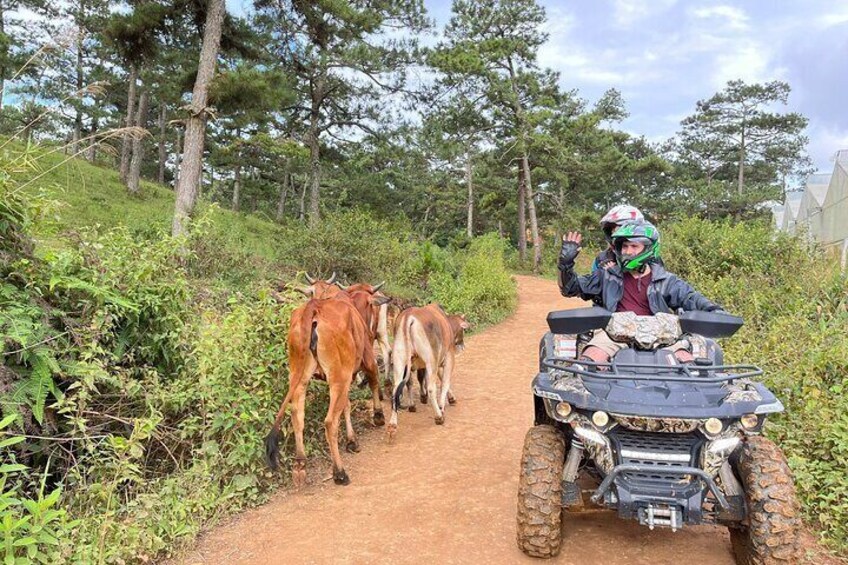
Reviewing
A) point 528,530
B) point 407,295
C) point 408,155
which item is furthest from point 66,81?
point 528,530

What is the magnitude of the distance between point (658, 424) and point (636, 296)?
1518 millimetres

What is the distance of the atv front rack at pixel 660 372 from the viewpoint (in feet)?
9.14

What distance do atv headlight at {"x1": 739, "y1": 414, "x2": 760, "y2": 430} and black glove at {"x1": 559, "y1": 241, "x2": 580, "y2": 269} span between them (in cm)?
164

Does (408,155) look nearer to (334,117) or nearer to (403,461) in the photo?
(334,117)

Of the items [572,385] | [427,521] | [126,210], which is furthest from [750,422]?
[126,210]

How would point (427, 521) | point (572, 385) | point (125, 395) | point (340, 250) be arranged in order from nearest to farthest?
point (572, 385) → point (427, 521) → point (125, 395) → point (340, 250)

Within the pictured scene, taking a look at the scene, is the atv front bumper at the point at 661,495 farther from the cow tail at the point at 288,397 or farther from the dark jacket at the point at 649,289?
the cow tail at the point at 288,397

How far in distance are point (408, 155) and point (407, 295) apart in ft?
23.8

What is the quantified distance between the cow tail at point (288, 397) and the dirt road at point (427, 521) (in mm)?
379

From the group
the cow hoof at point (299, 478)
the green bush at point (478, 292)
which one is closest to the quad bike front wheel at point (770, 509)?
the cow hoof at point (299, 478)

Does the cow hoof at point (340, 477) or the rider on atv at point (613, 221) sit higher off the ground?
the rider on atv at point (613, 221)

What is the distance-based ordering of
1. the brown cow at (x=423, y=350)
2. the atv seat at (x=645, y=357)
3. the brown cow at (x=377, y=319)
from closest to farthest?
the atv seat at (x=645, y=357) < the brown cow at (x=423, y=350) < the brown cow at (x=377, y=319)

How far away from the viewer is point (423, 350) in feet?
19.6

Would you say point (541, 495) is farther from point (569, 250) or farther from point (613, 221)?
point (613, 221)
